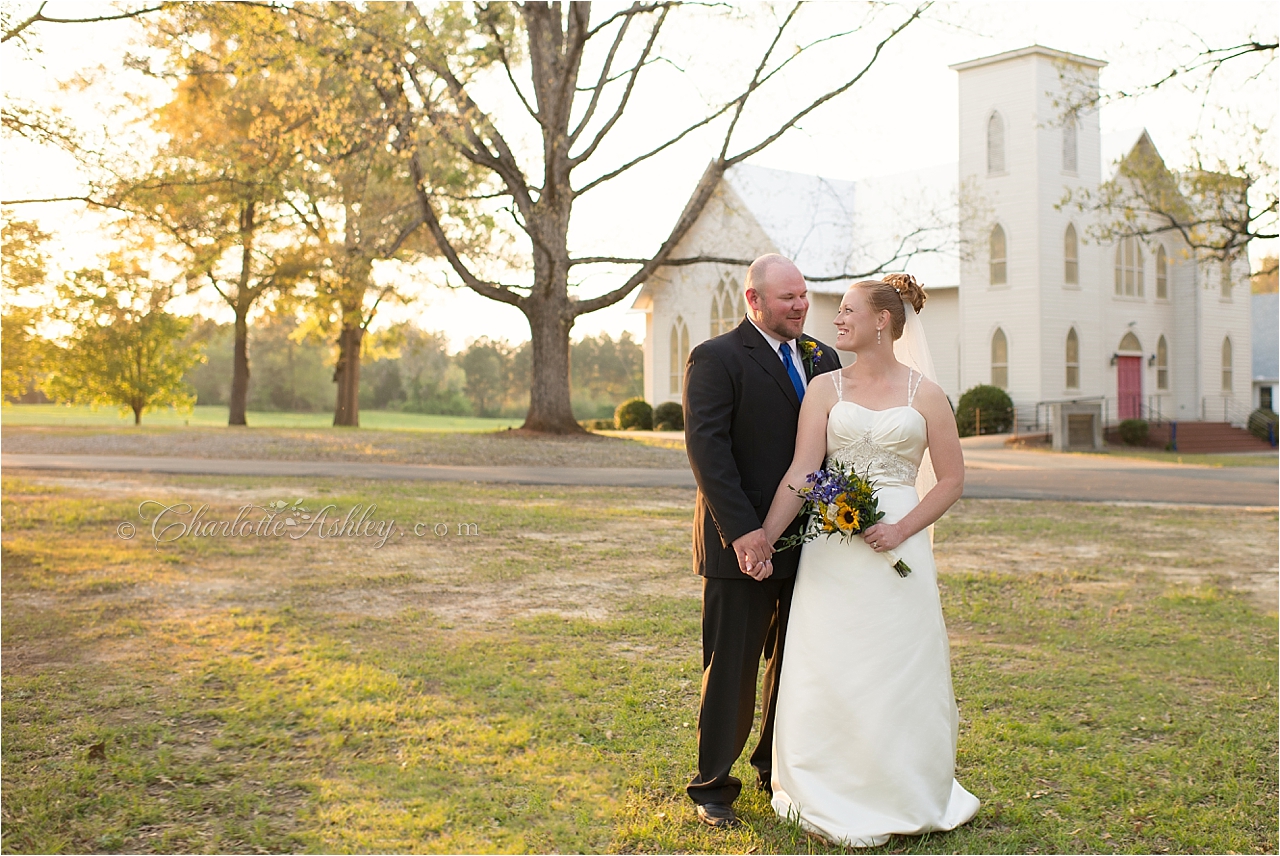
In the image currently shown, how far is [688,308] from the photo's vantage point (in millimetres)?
40125

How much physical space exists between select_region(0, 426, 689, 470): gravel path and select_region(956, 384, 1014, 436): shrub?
13.4m

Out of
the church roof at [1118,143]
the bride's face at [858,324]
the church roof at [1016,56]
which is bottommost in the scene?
the bride's face at [858,324]

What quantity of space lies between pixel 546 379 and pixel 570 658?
1849 cm

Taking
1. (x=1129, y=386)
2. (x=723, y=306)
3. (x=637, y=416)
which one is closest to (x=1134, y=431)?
(x=1129, y=386)

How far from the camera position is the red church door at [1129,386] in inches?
1378

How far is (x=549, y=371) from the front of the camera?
989 inches

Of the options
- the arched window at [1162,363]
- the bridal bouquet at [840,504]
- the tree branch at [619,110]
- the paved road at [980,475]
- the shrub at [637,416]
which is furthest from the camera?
the shrub at [637,416]

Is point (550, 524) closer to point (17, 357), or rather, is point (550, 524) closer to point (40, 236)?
point (40, 236)

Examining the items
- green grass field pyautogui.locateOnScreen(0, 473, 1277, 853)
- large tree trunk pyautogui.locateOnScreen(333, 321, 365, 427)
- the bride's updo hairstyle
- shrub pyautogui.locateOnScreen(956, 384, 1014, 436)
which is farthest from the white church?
the bride's updo hairstyle

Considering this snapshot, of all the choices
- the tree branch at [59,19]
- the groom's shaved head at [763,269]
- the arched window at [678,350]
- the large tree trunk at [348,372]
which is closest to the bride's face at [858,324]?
the groom's shaved head at [763,269]

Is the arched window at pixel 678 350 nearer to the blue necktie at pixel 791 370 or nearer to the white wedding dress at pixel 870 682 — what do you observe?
the blue necktie at pixel 791 370

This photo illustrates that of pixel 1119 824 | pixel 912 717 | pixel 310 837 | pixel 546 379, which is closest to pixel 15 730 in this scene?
pixel 310 837

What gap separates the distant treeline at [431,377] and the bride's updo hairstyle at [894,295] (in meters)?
65.9

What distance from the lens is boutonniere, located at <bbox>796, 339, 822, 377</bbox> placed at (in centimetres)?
473
